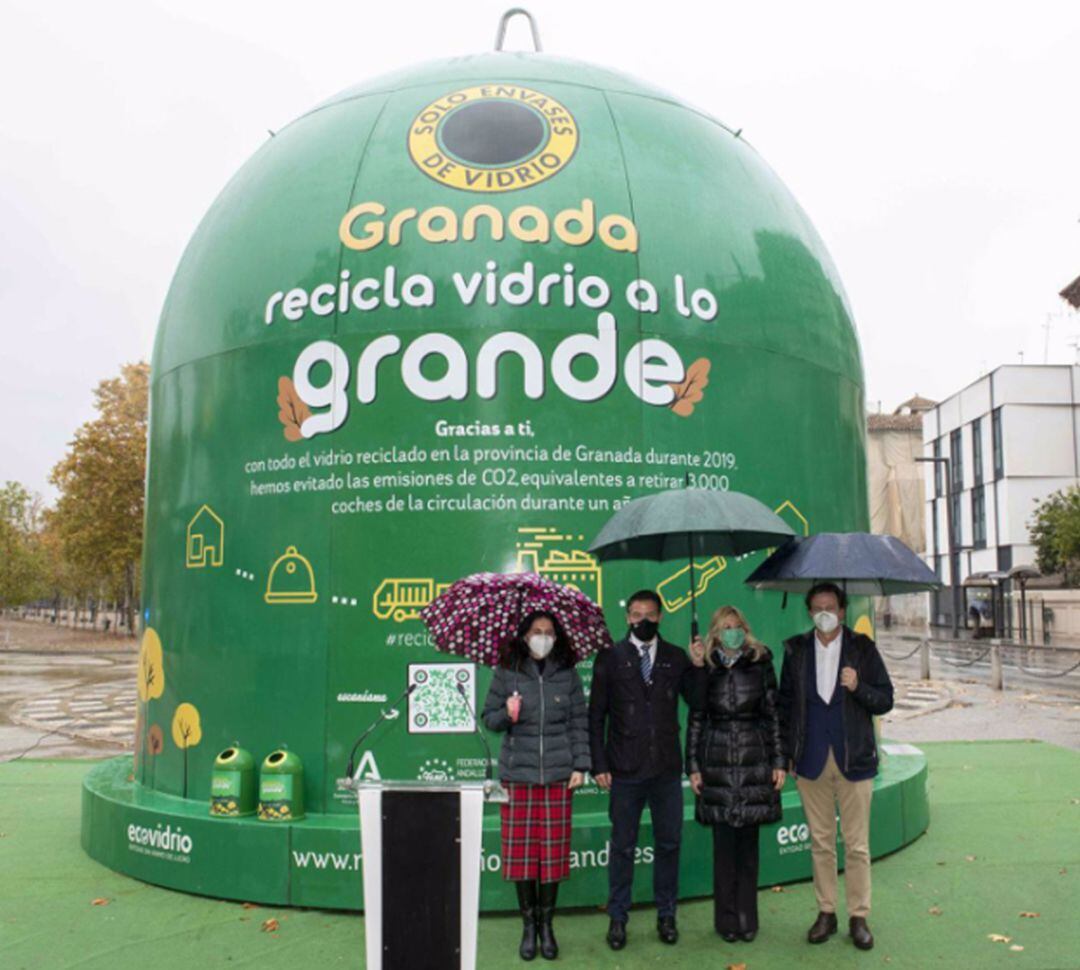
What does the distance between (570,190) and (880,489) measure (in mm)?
63640

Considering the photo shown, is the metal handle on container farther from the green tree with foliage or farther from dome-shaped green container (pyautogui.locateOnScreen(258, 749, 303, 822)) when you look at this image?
the green tree with foliage

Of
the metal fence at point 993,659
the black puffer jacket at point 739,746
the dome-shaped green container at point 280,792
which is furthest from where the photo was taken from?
the metal fence at point 993,659

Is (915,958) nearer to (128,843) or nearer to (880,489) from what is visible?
(128,843)

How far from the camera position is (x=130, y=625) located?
43656mm

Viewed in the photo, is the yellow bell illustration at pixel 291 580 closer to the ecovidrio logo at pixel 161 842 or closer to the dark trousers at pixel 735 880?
the ecovidrio logo at pixel 161 842

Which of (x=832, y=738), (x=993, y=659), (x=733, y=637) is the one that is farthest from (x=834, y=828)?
(x=993, y=659)

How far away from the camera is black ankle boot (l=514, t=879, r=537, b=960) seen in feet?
17.1

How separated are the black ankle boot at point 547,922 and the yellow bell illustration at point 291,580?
2337mm

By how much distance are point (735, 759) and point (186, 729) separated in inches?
149

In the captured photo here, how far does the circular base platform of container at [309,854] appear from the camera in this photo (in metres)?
5.89

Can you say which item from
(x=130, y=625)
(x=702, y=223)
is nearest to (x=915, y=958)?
(x=702, y=223)

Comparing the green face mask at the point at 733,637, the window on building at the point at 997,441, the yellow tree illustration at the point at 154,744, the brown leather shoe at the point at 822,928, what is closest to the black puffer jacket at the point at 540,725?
the green face mask at the point at 733,637

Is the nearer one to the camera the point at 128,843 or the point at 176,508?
the point at 128,843

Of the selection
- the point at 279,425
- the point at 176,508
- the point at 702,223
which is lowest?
the point at 176,508
